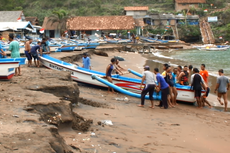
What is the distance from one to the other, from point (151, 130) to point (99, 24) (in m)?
43.3

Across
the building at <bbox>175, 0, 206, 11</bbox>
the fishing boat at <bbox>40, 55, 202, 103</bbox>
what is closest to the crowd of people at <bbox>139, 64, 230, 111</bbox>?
the fishing boat at <bbox>40, 55, 202, 103</bbox>

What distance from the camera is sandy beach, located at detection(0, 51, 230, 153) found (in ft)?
13.3

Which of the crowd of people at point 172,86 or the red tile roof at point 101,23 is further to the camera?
the red tile roof at point 101,23

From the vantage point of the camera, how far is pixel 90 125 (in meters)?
6.07

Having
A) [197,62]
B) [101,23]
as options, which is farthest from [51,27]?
[197,62]

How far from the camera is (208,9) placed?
2781 inches

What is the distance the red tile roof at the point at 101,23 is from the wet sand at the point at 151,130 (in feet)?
126

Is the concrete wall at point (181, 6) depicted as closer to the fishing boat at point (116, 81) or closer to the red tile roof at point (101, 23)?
the red tile roof at point (101, 23)

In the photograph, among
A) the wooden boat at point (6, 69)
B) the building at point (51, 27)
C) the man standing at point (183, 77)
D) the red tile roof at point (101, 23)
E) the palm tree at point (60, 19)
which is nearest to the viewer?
the wooden boat at point (6, 69)

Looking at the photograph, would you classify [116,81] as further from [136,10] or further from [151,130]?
[136,10]

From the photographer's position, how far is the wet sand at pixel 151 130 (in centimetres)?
519

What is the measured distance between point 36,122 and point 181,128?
394 cm

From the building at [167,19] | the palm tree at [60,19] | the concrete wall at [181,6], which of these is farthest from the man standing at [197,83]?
the concrete wall at [181,6]

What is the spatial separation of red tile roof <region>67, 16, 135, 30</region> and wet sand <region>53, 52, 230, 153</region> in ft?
126
